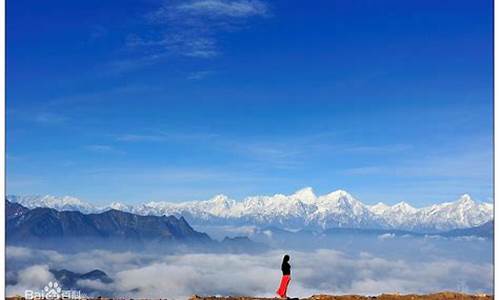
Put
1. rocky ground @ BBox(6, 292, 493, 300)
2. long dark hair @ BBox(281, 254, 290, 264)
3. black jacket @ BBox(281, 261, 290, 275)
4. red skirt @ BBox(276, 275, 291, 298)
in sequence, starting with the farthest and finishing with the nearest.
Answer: rocky ground @ BBox(6, 292, 493, 300) → red skirt @ BBox(276, 275, 291, 298) → black jacket @ BBox(281, 261, 290, 275) → long dark hair @ BBox(281, 254, 290, 264)

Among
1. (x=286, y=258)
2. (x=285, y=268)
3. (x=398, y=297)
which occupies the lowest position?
(x=398, y=297)

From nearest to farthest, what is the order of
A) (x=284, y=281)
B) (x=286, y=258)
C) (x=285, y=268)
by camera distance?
(x=286, y=258)
(x=285, y=268)
(x=284, y=281)

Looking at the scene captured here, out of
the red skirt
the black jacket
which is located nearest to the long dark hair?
the black jacket

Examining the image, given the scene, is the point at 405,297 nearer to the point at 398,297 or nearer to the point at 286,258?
the point at 398,297

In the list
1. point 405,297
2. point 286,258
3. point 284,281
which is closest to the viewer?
point 286,258

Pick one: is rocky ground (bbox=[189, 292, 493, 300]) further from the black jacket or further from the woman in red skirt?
the black jacket

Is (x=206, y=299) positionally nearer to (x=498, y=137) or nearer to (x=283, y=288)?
(x=283, y=288)

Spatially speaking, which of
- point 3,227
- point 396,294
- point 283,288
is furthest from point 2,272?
point 396,294

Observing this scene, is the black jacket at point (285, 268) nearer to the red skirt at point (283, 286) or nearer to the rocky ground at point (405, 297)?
the red skirt at point (283, 286)

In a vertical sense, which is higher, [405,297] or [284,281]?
[284,281]

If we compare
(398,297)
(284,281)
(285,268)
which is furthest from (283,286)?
(398,297)

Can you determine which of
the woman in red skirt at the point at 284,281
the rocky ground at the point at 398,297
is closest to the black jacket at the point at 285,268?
the woman in red skirt at the point at 284,281

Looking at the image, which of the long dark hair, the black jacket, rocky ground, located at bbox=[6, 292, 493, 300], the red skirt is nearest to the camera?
the long dark hair

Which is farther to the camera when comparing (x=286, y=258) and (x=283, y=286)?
(x=283, y=286)
